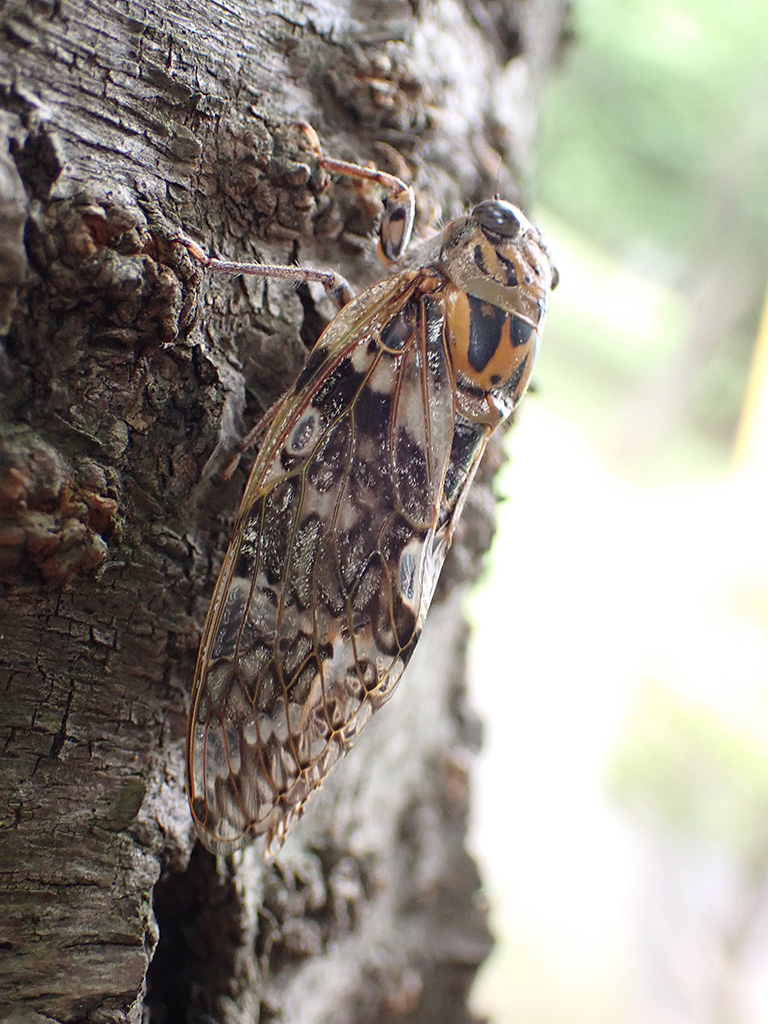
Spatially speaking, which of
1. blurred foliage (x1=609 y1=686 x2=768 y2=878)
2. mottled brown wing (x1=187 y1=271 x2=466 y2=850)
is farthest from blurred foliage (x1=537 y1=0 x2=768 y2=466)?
mottled brown wing (x1=187 y1=271 x2=466 y2=850)

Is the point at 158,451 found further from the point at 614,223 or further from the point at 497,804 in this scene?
the point at 614,223

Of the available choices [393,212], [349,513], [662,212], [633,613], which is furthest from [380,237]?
[662,212]

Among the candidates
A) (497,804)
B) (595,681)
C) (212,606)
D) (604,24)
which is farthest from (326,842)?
(604,24)

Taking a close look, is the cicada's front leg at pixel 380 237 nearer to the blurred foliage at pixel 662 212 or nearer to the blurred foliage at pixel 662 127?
the blurred foliage at pixel 662 212

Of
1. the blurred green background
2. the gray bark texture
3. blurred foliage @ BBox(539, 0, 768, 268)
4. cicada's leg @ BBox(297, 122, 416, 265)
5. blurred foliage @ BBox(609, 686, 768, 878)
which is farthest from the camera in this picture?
blurred foliage @ BBox(539, 0, 768, 268)

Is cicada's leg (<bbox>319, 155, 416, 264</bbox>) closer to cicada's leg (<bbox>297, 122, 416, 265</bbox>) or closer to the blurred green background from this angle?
cicada's leg (<bbox>297, 122, 416, 265</bbox>)

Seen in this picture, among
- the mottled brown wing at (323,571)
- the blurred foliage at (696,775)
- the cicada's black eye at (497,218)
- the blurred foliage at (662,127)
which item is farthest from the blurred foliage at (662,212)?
the mottled brown wing at (323,571)

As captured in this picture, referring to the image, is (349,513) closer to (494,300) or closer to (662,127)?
(494,300)

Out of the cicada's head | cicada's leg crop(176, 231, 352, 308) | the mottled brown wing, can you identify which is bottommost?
the mottled brown wing
